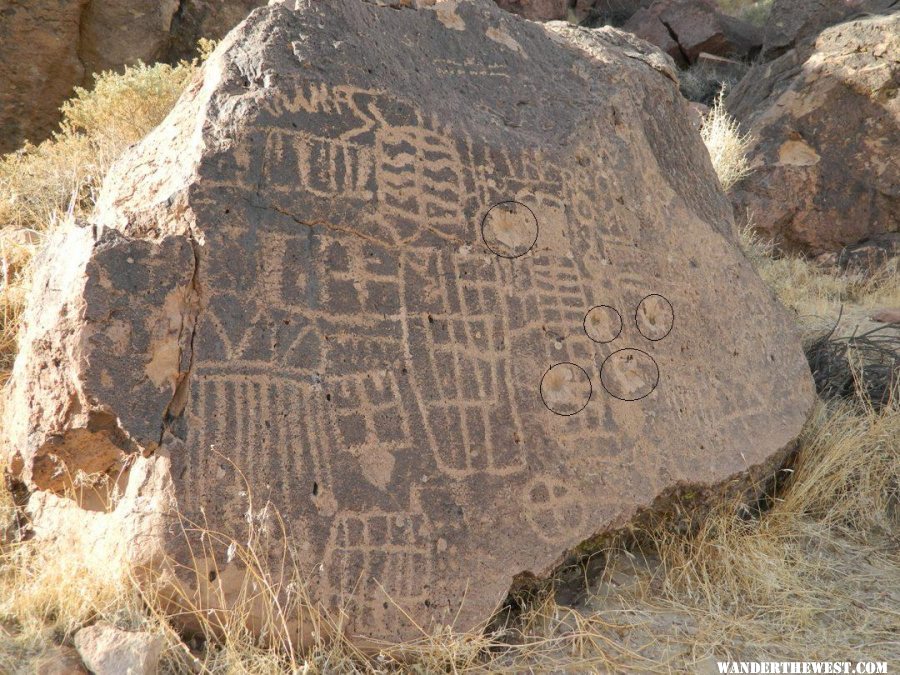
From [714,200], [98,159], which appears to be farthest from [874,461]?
[98,159]

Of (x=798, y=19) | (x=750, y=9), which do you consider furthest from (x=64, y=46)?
(x=750, y=9)

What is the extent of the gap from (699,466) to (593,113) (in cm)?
130

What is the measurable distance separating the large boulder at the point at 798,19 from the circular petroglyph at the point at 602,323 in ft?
21.0

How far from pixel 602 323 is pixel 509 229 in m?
0.43

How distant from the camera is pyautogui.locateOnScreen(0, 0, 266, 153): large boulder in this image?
17.9 feet

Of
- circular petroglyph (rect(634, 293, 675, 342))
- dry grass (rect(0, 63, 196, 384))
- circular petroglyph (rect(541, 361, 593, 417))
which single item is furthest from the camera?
dry grass (rect(0, 63, 196, 384))

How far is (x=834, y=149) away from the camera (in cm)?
596

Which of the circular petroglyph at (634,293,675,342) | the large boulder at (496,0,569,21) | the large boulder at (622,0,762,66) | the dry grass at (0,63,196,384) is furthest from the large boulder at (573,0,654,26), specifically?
the circular petroglyph at (634,293,675,342)

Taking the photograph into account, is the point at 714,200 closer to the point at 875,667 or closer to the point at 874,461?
the point at 874,461

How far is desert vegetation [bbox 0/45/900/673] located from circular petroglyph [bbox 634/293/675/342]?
617 millimetres

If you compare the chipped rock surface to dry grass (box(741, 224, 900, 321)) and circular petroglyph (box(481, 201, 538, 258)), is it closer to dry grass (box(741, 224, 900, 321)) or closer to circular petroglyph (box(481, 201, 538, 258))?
circular petroglyph (box(481, 201, 538, 258))

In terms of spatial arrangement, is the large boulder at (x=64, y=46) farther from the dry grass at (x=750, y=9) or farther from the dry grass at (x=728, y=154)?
the dry grass at (x=750, y=9)

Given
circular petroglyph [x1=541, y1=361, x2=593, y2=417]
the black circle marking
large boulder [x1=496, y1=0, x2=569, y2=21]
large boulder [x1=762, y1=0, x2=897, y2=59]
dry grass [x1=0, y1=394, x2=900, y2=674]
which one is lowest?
dry grass [x1=0, y1=394, x2=900, y2=674]

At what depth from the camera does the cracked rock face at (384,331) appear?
208 cm
